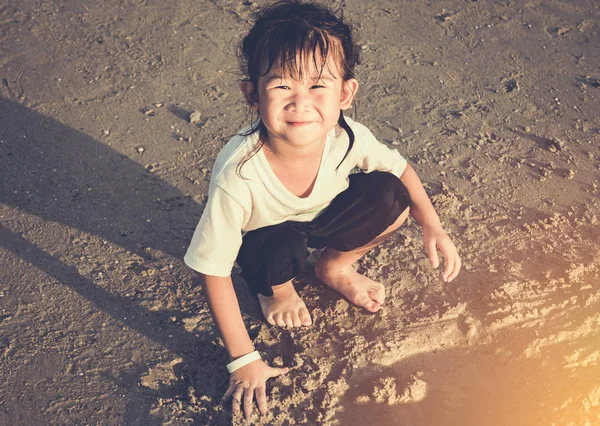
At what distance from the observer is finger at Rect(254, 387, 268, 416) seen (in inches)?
72.2

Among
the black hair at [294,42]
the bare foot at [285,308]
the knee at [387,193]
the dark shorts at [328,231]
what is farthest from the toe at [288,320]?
the black hair at [294,42]

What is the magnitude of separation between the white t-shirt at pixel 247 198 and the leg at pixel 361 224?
8cm

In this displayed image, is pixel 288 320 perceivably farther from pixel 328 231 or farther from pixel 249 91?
pixel 249 91

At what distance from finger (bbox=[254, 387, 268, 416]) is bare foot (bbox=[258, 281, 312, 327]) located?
0.89ft

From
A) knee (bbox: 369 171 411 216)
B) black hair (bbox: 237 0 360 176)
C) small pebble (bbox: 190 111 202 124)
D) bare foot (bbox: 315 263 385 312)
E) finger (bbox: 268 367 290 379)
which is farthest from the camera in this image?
small pebble (bbox: 190 111 202 124)

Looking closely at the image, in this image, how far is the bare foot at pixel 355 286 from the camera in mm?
2143

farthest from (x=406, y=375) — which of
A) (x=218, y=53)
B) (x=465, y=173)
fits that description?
(x=218, y=53)

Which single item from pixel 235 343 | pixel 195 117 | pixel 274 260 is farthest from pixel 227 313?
pixel 195 117

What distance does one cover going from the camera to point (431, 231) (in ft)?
6.89

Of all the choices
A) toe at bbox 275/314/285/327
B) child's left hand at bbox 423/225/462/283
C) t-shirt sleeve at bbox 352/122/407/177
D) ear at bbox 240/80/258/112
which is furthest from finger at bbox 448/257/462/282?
ear at bbox 240/80/258/112

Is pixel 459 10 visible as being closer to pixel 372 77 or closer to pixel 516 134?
pixel 372 77

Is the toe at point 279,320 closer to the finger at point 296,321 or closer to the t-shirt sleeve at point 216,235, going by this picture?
the finger at point 296,321

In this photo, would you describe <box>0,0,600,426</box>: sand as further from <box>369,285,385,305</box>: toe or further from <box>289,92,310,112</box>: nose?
<box>289,92,310,112</box>: nose

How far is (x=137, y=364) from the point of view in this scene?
6.49 feet
